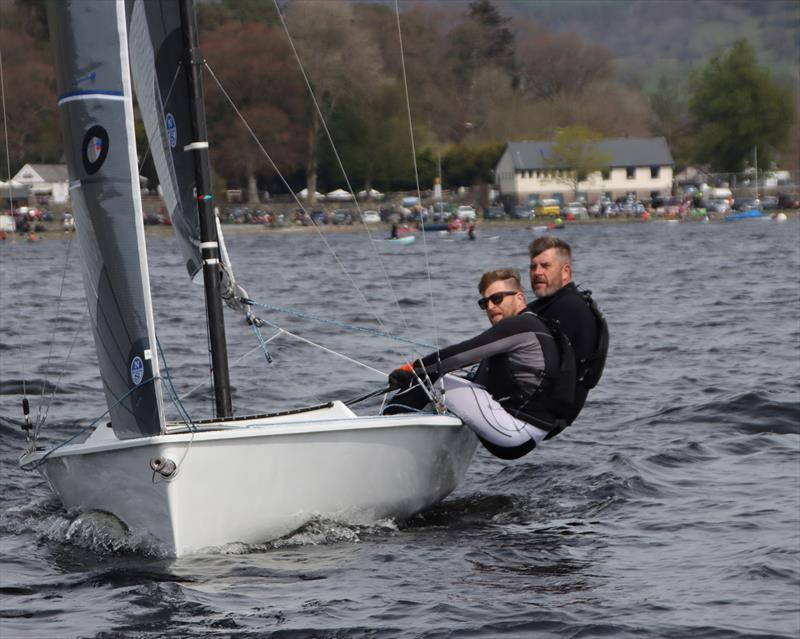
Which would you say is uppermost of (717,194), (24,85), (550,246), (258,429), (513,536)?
(24,85)

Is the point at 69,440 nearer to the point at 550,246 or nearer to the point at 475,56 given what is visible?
the point at 550,246

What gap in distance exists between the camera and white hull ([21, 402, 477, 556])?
6965 millimetres

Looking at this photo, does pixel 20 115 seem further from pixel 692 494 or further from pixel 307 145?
pixel 692 494

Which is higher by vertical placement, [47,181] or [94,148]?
[47,181]

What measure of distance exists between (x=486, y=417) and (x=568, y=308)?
0.78 meters

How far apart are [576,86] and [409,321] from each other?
110846mm

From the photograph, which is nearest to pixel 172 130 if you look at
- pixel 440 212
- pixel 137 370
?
pixel 137 370

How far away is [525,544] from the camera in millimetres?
7734

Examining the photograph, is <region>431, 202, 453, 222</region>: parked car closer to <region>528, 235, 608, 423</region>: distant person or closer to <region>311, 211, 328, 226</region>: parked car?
<region>311, 211, 328, 226</region>: parked car

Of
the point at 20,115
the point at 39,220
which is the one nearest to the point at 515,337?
the point at 20,115

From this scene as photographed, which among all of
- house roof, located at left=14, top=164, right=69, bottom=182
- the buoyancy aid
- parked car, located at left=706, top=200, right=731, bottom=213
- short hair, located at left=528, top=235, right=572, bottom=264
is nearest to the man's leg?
the buoyancy aid

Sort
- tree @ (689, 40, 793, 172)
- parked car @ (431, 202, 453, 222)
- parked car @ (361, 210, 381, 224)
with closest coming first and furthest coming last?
parked car @ (361, 210, 381, 224) → parked car @ (431, 202, 453, 222) → tree @ (689, 40, 793, 172)

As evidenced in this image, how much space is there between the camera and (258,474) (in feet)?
23.4

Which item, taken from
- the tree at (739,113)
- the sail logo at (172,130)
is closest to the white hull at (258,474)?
the sail logo at (172,130)
